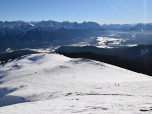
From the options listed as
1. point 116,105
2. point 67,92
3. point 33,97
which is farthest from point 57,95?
point 116,105

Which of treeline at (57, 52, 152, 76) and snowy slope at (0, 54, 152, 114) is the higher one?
snowy slope at (0, 54, 152, 114)

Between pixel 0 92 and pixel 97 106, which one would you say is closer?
pixel 97 106

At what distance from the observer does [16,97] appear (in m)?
10.9

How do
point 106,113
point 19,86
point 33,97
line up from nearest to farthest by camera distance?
point 106,113
point 33,97
point 19,86

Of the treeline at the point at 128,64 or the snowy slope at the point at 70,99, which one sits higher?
the snowy slope at the point at 70,99

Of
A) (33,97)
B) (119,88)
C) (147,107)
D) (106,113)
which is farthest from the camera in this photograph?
(119,88)

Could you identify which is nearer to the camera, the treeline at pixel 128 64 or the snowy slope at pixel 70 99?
the snowy slope at pixel 70 99

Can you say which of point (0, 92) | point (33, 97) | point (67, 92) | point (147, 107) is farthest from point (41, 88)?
point (147, 107)

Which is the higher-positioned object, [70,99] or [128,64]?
[70,99]

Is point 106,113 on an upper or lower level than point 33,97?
upper

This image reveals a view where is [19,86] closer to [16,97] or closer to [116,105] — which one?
[16,97]

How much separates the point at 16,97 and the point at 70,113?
6.44 m

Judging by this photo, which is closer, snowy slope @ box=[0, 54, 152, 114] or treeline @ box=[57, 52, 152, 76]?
snowy slope @ box=[0, 54, 152, 114]

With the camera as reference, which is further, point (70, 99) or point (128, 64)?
point (128, 64)
